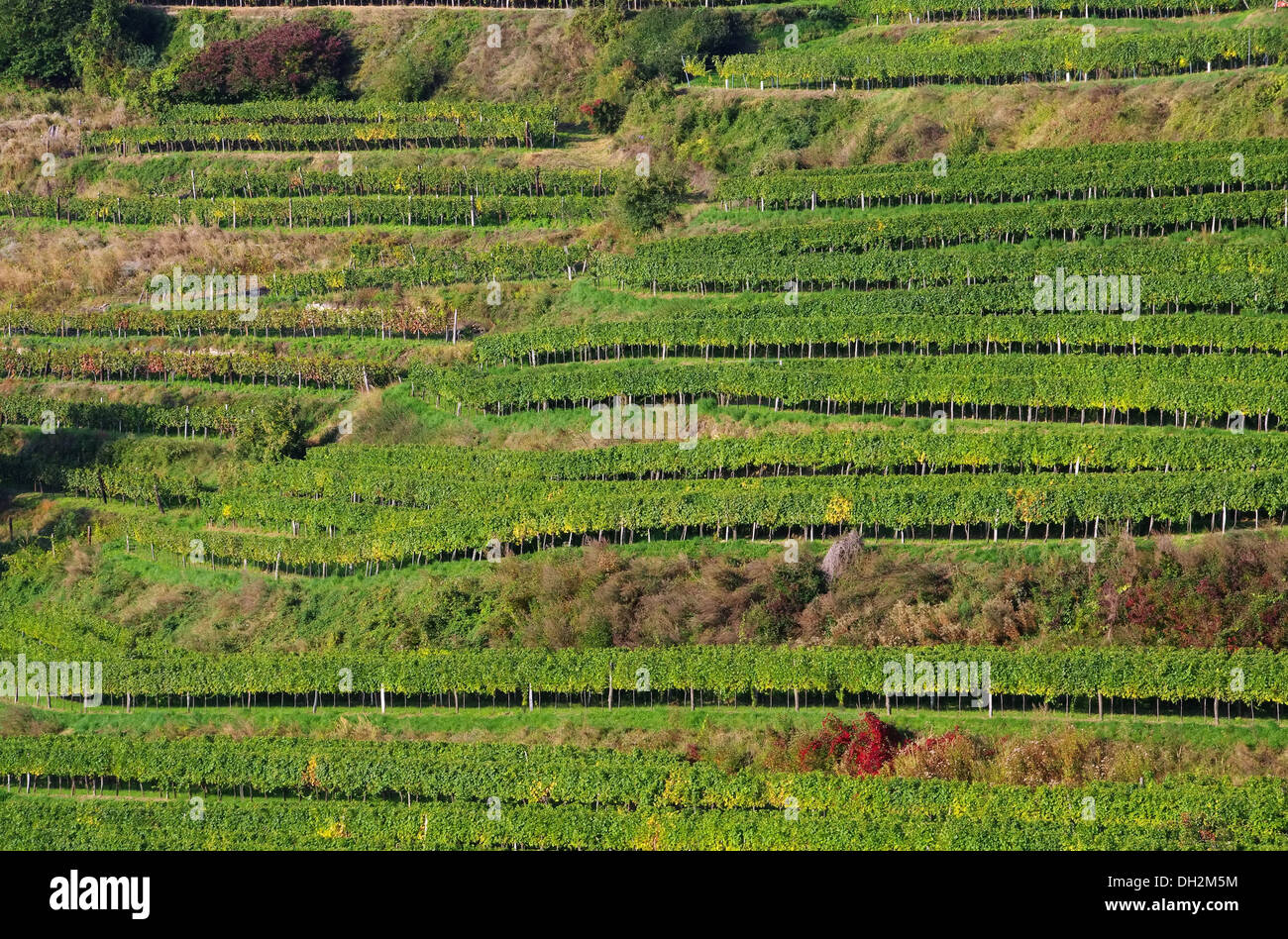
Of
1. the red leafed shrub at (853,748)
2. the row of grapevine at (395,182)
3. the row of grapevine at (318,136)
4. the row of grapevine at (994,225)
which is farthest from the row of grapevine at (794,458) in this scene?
the row of grapevine at (318,136)

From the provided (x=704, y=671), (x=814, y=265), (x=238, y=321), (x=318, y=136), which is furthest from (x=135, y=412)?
(x=704, y=671)

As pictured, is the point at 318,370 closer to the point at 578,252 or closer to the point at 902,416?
the point at 578,252

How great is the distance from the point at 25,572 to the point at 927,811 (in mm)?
37238

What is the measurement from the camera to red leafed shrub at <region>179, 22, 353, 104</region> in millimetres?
103375

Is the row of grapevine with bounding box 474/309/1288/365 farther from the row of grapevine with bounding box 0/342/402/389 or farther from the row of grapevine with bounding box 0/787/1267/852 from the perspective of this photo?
the row of grapevine with bounding box 0/787/1267/852

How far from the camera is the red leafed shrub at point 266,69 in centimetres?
10338

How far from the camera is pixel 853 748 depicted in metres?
59.3

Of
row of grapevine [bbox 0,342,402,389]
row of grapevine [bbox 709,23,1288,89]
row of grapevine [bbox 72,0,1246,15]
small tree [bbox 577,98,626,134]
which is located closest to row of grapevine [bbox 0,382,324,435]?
row of grapevine [bbox 0,342,402,389]

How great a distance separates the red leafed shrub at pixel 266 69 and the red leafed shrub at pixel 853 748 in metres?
55.0

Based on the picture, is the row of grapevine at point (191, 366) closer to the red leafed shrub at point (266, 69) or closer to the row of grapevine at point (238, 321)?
the row of grapevine at point (238, 321)

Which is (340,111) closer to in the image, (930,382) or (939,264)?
(939,264)

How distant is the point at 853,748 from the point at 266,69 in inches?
2284

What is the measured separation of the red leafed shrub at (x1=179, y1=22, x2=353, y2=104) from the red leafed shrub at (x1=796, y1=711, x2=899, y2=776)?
55.0 m

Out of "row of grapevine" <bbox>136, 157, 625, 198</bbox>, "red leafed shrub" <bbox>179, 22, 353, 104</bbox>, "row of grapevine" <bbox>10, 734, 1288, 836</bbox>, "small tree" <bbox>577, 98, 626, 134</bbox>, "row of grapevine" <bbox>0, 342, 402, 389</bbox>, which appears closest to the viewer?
"row of grapevine" <bbox>10, 734, 1288, 836</bbox>
